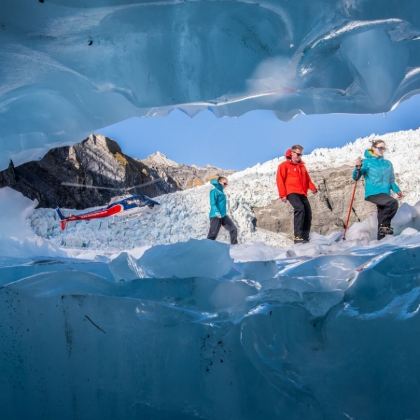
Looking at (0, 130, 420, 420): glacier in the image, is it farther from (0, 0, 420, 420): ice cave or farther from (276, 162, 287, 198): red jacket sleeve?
(276, 162, 287, 198): red jacket sleeve

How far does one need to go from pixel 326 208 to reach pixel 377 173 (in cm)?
865

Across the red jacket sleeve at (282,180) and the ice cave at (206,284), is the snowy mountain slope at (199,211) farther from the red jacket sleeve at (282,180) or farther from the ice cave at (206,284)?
the ice cave at (206,284)

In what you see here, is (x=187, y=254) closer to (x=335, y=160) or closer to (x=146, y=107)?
(x=146, y=107)

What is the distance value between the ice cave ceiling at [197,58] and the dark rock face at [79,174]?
15703mm

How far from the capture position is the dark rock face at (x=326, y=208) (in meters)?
12.5

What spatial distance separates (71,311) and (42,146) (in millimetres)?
953

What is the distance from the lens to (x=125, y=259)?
2.31 meters

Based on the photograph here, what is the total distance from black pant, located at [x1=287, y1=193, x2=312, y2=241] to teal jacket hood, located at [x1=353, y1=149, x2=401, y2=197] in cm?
50

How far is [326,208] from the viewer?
42.3 ft

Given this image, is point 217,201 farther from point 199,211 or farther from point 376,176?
point 199,211

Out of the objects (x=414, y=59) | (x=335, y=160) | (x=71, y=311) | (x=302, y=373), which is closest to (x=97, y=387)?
(x=71, y=311)

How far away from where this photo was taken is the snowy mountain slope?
542 inches

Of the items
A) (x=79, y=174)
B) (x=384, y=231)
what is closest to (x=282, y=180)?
(x=384, y=231)

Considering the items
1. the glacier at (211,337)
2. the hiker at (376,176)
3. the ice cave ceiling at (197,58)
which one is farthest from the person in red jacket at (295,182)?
the glacier at (211,337)
